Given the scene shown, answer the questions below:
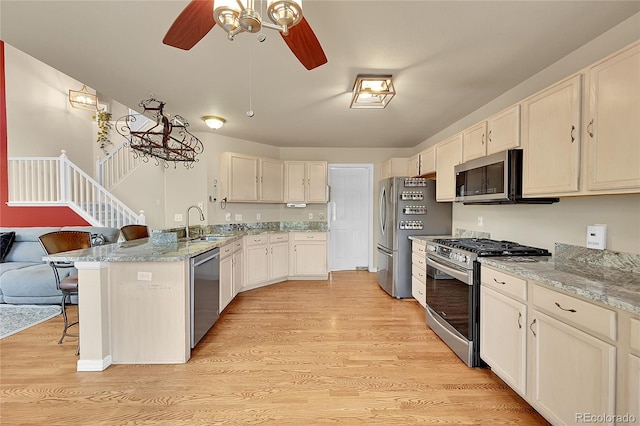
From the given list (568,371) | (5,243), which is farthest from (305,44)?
(5,243)

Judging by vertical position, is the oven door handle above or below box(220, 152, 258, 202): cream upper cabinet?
below

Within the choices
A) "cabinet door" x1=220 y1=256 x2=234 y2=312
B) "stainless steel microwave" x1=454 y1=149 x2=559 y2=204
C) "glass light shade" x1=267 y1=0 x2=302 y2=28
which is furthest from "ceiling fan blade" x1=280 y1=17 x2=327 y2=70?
"cabinet door" x1=220 y1=256 x2=234 y2=312

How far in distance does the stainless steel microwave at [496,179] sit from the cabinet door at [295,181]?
109 inches

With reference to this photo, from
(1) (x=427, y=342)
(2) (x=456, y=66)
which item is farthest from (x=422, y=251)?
(2) (x=456, y=66)

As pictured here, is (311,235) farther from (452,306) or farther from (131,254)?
(131,254)

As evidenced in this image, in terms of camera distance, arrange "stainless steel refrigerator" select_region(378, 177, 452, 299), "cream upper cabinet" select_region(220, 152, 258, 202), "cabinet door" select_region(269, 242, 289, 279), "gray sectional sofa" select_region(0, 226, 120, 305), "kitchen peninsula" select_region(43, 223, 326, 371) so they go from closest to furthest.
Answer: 1. "kitchen peninsula" select_region(43, 223, 326, 371)
2. "gray sectional sofa" select_region(0, 226, 120, 305)
3. "stainless steel refrigerator" select_region(378, 177, 452, 299)
4. "cream upper cabinet" select_region(220, 152, 258, 202)
5. "cabinet door" select_region(269, 242, 289, 279)

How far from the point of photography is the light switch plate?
1722mm

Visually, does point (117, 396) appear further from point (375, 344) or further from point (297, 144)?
point (297, 144)

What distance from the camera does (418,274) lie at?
3.40 metres

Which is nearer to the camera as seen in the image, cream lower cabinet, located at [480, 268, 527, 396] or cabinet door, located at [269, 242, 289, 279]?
cream lower cabinet, located at [480, 268, 527, 396]

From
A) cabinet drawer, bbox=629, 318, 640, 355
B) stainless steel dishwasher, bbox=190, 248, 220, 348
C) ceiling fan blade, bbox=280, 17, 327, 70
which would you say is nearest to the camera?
cabinet drawer, bbox=629, 318, 640, 355

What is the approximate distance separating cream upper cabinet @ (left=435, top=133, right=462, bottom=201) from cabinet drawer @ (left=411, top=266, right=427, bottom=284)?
3.12ft

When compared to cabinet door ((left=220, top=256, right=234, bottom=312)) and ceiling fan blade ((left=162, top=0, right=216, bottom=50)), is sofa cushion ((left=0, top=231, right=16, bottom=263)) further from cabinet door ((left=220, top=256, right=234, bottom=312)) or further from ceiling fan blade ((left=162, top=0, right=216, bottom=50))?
ceiling fan blade ((left=162, top=0, right=216, bottom=50))

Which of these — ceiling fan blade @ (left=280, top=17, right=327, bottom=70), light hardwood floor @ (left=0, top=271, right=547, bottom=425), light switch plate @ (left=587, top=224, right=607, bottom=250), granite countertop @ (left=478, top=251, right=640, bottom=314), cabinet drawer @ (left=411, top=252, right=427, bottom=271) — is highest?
ceiling fan blade @ (left=280, top=17, right=327, bottom=70)
